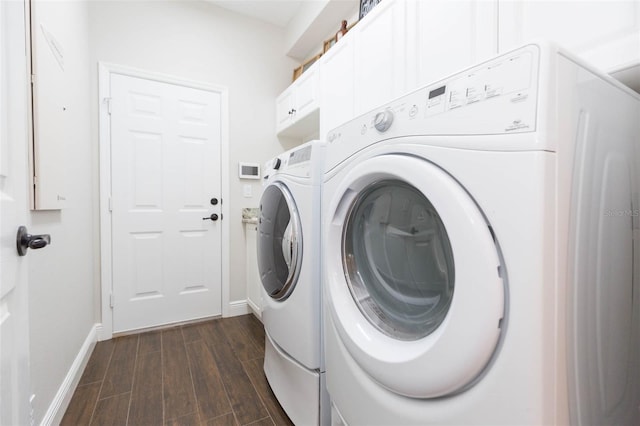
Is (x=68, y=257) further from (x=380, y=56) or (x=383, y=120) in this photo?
(x=380, y=56)

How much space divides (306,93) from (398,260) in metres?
1.73

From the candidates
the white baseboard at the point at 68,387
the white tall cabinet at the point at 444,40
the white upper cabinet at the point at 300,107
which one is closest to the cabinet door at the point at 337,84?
the white tall cabinet at the point at 444,40

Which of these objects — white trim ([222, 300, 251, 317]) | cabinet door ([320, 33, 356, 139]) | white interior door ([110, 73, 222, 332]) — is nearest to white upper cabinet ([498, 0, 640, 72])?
cabinet door ([320, 33, 356, 139])

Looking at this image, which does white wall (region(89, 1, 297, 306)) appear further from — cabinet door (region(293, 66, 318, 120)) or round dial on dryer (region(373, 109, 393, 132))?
round dial on dryer (region(373, 109, 393, 132))

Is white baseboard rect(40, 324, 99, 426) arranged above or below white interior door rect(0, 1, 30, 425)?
below

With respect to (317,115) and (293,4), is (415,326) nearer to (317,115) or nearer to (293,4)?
(317,115)

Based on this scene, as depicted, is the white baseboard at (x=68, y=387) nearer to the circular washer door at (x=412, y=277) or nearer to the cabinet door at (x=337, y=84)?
the circular washer door at (x=412, y=277)

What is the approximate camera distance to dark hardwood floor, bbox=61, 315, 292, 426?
1.20 m

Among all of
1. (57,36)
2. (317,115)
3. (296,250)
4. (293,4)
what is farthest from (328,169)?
(293,4)

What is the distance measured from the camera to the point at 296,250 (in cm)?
107

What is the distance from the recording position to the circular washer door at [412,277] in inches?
18.7

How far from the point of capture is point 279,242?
4.35 ft

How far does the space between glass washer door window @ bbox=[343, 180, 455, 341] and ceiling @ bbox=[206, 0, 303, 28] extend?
91.5 inches

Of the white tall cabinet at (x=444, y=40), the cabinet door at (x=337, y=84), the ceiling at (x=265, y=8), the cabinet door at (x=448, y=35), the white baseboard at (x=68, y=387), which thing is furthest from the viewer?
the ceiling at (x=265, y=8)
